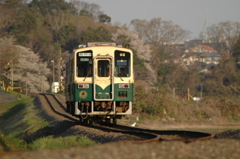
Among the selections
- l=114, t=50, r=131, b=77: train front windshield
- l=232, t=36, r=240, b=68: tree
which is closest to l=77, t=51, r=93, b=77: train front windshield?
l=114, t=50, r=131, b=77: train front windshield

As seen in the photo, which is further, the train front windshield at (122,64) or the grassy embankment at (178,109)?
the grassy embankment at (178,109)

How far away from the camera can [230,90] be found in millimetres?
59031

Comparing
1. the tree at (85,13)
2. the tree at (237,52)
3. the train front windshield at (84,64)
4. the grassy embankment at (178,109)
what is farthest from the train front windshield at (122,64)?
the tree at (85,13)

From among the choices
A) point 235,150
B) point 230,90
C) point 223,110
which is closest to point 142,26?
point 230,90

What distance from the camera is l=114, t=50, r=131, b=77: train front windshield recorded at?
1545 cm

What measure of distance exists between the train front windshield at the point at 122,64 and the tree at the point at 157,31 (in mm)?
63841

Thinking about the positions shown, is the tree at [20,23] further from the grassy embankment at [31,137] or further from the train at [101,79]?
the train at [101,79]

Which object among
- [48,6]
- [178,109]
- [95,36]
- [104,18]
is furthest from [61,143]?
[104,18]

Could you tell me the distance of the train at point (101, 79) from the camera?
15.2 m

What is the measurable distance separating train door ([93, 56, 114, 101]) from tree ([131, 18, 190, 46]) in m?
64.1

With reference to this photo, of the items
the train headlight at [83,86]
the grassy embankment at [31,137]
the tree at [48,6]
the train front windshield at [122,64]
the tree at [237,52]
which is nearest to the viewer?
the grassy embankment at [31,137]

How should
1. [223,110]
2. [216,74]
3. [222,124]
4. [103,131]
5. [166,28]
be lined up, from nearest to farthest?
[103,131]
[222,124]
[223,110]
[216,74]
[166,28]

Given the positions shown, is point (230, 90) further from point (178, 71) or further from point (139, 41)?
point (139, 41)

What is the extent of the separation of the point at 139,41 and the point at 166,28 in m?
6.97
